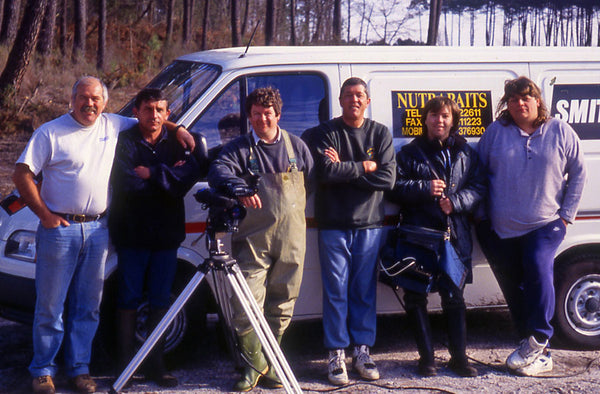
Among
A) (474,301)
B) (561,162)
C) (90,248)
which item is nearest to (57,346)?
(90,248)

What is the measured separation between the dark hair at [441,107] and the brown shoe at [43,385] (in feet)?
10.1

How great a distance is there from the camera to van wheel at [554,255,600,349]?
19.4 feet

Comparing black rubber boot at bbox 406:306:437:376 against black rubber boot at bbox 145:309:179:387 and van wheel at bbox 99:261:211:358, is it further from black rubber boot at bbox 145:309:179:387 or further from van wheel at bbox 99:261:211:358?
black rubber boot at bbox 145:309:179:387

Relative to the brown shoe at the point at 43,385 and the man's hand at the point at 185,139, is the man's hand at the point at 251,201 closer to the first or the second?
the man's hand at the point at 185,139

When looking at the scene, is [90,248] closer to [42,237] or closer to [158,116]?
[42,237]

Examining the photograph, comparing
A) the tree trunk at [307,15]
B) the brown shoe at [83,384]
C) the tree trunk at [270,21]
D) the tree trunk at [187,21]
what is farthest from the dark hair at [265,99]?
the tree trunk at [307,15]

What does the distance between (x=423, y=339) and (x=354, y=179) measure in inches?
49.6

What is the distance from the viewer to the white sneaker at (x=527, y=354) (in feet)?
18.1

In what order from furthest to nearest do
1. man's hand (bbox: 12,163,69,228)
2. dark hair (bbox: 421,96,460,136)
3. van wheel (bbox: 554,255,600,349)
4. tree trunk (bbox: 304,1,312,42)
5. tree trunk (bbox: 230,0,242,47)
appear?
tree trunk (bbox: 304,1,312,42) < tree trunk (bbox: 230,0,242,47) < van wheel (bbox: 554,255,600,349) < dark hair (bbox: 421,96,460,136) < man's hand (bbox: 12,163,69,228)

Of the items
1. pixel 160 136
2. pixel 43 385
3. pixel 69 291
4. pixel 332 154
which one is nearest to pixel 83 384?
pixel 43 385

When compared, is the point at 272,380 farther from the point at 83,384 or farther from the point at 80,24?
the point at 80,24

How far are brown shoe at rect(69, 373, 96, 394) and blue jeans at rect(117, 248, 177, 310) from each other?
52 cm

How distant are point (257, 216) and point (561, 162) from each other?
86.0 inches

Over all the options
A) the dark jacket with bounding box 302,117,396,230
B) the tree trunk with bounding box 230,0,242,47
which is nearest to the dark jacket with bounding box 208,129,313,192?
the dark jacket with bounding box 302,117,396,230
